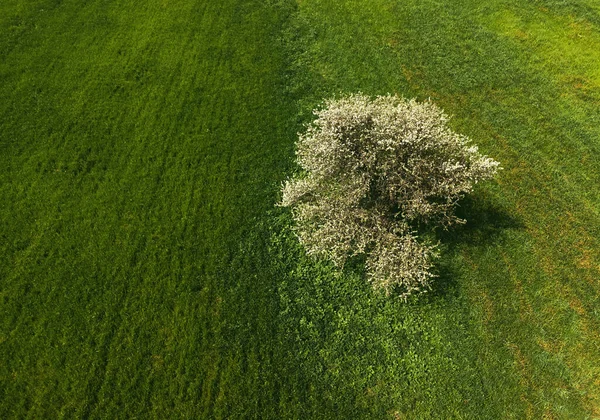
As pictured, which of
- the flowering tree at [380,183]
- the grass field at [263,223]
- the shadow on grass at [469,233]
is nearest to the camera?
the grass field at [263,223]

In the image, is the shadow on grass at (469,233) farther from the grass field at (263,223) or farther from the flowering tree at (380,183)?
the flowering tree at (380,183)

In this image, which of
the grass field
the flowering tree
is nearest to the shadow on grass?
the grass field

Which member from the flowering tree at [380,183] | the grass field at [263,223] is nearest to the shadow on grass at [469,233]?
the grass field at [263,223]

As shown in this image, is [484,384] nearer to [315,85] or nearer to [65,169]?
[315,85]

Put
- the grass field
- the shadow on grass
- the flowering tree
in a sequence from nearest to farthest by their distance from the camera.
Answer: the grass field → the flowering tree → the shadow on grass

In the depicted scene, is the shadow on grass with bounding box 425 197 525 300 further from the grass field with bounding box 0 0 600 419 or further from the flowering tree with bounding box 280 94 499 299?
the flowering tree with bounding box 280 94 499 299

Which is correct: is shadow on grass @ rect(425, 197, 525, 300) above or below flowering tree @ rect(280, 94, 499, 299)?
below

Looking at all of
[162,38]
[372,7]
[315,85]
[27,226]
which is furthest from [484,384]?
[162,38]
